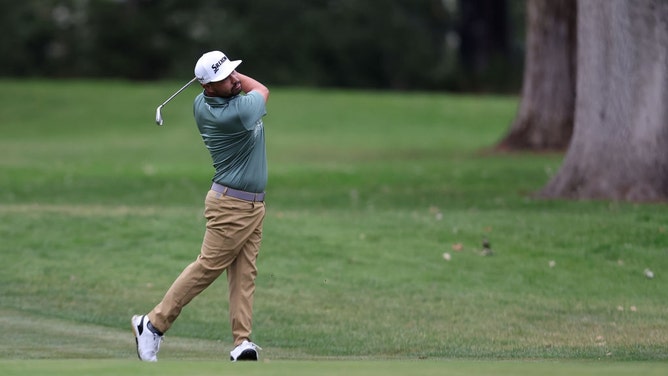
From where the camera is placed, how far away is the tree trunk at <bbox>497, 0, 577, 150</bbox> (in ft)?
83.0

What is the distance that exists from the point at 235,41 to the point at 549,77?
98.0 feet

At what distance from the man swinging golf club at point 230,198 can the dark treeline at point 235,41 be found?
137 feet

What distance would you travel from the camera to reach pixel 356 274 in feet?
44.4

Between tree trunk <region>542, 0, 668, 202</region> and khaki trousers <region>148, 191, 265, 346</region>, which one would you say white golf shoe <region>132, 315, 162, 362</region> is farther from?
tree trunk <region>542, 0, 668, 202</region>

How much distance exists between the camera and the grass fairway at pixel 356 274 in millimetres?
10117

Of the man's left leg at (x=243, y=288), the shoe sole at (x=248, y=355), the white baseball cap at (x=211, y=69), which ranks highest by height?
the white baseball cap at (x=211, y=69)

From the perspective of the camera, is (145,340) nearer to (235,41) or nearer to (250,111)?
(250,111)

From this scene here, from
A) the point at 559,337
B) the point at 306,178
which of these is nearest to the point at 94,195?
the point at 306,178

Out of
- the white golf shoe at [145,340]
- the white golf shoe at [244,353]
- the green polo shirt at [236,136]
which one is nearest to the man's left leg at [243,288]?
the white golf shoe at [244,353]

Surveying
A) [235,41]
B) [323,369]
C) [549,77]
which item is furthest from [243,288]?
[235,41]

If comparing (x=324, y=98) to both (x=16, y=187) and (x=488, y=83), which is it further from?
(x=16, y=187)

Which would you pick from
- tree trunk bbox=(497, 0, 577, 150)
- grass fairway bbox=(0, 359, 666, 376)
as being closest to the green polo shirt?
grass fairway bbox=(0, 359, 666, 376)

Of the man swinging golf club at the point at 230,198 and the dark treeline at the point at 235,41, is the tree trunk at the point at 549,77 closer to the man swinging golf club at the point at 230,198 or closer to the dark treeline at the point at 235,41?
the man swinging golf club at the point at 230,198

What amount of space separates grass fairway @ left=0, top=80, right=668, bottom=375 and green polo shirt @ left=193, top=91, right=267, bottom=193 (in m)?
1.26
